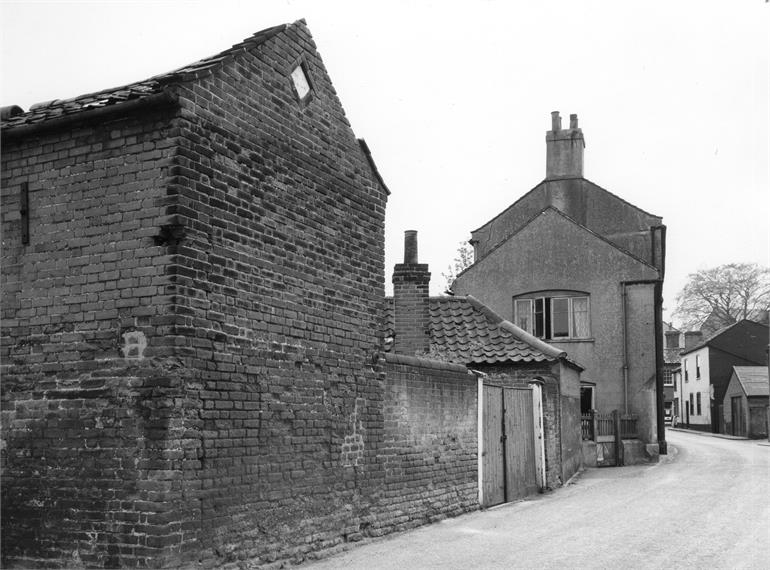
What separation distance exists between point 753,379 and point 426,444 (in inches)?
1532

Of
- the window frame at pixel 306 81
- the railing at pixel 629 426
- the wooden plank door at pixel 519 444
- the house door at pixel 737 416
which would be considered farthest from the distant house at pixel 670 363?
the window frame at pixel 306 81

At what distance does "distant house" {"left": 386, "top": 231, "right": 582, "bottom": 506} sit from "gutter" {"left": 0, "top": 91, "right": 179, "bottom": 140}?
8.26 metres

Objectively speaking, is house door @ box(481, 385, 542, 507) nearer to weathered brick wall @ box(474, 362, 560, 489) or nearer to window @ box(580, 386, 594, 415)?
weathered brick wall @ box(474, 362, 560, 489)

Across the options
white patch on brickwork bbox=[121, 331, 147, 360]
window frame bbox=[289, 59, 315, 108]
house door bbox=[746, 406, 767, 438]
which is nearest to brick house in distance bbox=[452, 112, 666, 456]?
house door bbox=[746, 406, 767, 438]

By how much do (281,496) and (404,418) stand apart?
3156 mm

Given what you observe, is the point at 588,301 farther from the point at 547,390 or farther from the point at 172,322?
the point at 172,322

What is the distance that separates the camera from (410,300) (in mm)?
16391

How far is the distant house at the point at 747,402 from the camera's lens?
4369cm

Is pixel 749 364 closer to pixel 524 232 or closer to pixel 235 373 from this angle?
pixel 524 232

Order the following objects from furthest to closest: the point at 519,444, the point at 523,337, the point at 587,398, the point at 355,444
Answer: the point at 587,398, the point at 523,337, the point at 519,444, the point at 355,444

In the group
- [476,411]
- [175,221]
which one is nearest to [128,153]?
[175,221]

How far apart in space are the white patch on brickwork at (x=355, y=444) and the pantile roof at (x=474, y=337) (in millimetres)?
7088

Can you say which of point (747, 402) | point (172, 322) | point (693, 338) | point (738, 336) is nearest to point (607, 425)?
point (172, 322)

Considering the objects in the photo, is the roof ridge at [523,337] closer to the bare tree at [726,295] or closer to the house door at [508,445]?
the house door at [508,445]
